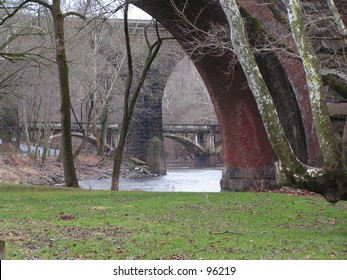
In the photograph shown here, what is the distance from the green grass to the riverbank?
17697mm

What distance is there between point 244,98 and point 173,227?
11504 mm

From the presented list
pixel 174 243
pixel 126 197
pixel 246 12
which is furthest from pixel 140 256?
pixel 246 12

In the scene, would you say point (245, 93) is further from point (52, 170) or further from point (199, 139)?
point (199, 139)

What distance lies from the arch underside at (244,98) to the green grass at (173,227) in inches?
147

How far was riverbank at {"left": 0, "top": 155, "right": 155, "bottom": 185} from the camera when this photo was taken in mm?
33803

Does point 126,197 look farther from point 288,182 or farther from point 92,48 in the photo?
point 92,48

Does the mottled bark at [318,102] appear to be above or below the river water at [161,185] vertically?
above

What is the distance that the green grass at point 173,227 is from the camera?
7996mm

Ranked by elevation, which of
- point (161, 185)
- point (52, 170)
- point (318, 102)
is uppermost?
point (318, 102)

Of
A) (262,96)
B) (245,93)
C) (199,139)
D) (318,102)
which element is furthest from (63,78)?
(199,139)

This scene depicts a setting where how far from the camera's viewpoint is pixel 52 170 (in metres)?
37.8

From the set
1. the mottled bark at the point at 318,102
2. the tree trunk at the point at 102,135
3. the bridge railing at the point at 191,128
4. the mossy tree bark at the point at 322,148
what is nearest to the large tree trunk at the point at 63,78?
the mossy tree bark at the point at 322,148

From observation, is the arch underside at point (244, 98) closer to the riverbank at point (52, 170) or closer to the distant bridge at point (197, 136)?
the riverbank at point (52, 170)

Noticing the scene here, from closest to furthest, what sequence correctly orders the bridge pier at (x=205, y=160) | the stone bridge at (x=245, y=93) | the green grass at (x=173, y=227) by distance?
the green grass at (x=173, y=227)
the stone bridge at (x=245, y=93)
the bridge pier at (x=205, y=160)
